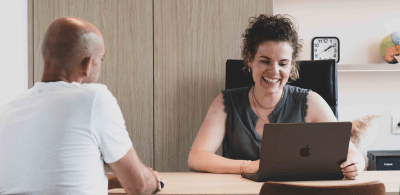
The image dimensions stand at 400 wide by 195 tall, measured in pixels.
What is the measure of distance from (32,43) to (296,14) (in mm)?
1884

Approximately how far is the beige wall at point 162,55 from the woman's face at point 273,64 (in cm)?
47

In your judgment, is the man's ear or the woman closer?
the man's ear

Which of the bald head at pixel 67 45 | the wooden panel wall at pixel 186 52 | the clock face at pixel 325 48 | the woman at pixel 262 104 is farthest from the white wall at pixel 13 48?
the clock face at pixel 325 48

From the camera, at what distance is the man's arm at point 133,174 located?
2.95ft

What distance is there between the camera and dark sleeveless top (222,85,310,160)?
159cm

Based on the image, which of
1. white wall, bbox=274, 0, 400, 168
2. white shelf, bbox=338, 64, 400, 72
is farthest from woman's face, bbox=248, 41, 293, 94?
white wall, bbox=274, 0, 400, 168

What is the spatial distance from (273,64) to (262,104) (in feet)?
0.73

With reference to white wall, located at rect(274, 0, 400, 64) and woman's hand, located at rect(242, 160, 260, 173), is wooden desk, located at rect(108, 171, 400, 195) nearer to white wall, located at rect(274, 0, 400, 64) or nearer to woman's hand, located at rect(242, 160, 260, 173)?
woman's hand, located at rect(242, 160, 260, 173)

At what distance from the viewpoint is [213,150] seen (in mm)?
1532

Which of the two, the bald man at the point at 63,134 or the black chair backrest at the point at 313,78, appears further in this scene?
the black chair backrest at the point at 313,78

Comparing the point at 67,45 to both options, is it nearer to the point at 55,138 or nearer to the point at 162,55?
the point at 55,138

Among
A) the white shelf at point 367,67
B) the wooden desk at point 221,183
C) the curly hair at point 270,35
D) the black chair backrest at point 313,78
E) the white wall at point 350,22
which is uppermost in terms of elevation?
the white wall at point 350,22

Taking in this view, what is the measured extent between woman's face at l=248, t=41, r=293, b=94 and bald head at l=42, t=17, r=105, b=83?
0.90 metres

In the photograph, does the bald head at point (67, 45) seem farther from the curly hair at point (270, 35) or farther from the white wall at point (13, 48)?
the white wall at point (13, 48)
